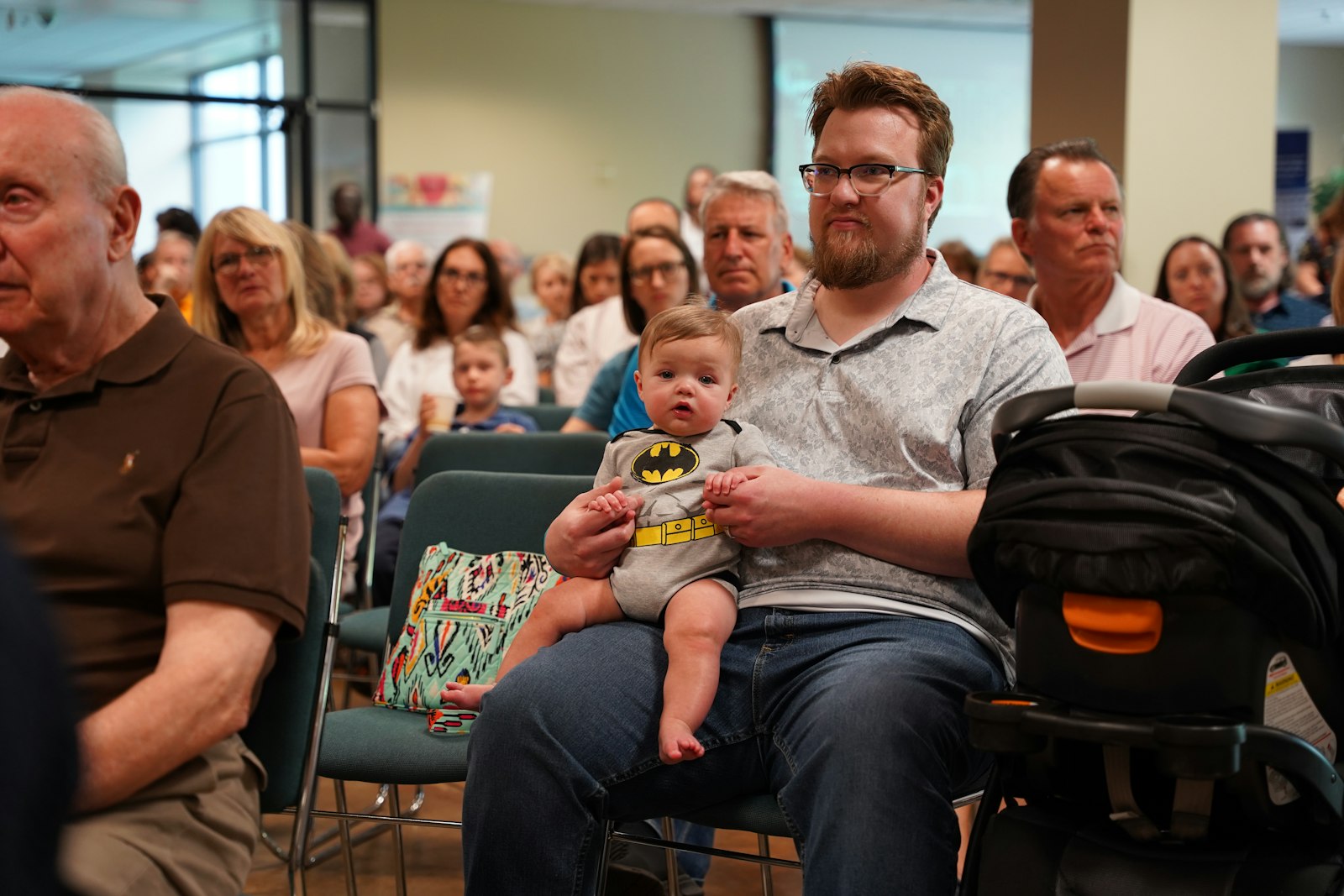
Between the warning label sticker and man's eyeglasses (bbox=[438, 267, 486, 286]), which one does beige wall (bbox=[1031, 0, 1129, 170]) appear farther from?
the warning label sticker

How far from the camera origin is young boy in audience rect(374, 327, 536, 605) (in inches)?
167

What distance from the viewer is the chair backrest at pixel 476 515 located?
2.76 meters

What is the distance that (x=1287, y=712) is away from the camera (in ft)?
4.98

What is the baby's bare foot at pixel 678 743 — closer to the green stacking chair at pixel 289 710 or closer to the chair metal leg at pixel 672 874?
the green stacking chair at pixel 289 710

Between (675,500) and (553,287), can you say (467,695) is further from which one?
(553,287)

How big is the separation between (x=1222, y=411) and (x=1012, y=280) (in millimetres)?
3886

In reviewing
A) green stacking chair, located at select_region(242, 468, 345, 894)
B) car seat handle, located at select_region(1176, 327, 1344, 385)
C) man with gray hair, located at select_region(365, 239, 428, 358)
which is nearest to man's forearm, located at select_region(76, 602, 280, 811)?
green stacking chair, located at select_region(242, 468, 345, 894)

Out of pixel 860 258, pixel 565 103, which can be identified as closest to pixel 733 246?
pixel 860 258

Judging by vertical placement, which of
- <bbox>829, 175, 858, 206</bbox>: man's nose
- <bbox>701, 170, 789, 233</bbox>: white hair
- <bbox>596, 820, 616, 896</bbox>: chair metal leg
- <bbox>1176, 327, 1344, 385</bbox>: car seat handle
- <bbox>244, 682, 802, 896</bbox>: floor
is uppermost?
<bbox>701, 170, 789, 233</bbox>: white hair

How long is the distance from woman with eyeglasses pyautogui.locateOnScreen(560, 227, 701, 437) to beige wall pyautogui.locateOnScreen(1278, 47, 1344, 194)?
11.7 meters

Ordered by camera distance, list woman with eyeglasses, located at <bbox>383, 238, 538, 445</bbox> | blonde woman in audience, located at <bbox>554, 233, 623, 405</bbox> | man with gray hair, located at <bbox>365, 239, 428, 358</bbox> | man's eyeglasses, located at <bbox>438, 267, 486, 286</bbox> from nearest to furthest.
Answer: woman with eyeglasses, located at <bbox>383, 238, 538, 445</bbox>, man's eyeglasses, located at <bbox>438, 267, 486, 286</bbox>, blonde woman in audience, located at <bbox>554, 233, 623, 405</bbox>, man with gray hair, located at <bbox>365, 239, 428, 358</bbox>

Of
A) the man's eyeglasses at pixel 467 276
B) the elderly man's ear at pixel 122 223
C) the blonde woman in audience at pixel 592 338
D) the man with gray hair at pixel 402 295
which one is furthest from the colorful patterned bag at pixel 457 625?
the man with gray hair at pixel 402 295

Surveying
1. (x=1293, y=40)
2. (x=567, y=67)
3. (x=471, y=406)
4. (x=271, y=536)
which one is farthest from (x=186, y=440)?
(x=1293, y=40)

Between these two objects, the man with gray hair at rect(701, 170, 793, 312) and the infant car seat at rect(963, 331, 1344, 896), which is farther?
the man with gray hair at rect(701, 170, 793, 312)
